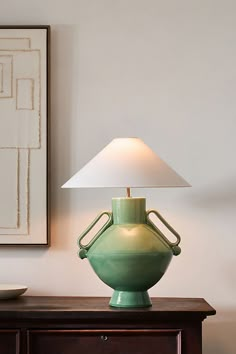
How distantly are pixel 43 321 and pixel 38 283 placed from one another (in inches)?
17.3

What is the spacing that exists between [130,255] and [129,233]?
0.24 ft

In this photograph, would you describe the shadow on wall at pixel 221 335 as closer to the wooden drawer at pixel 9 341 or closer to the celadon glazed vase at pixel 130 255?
the celadon glazed vase at pixel 130 255

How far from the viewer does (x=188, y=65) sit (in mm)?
2529

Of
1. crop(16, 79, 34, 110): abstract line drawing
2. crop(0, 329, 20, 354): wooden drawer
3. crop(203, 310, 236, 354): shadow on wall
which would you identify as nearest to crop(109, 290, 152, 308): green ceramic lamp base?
crop(0, 329, 20, 354): wooden drawer

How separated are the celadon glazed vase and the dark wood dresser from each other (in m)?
0.08

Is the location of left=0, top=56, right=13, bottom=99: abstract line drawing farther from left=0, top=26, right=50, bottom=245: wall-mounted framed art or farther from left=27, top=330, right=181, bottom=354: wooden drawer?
left=27, top=330, right=181, bottom=354: wooden drawer

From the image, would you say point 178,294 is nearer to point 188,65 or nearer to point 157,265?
point 157,265

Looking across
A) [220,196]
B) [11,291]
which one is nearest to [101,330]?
[11,291]

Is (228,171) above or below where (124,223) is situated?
above

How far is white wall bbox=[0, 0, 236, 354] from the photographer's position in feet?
8.21

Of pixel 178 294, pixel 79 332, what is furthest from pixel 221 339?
pixel 79 332

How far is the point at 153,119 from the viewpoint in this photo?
252 centimetres

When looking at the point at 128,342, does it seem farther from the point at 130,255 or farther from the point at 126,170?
the point at 126,170

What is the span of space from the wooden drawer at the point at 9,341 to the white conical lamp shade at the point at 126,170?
48 cm
